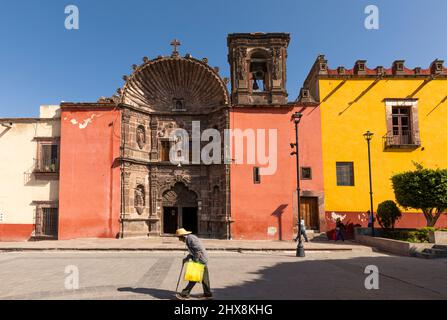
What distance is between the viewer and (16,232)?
18.6 metres

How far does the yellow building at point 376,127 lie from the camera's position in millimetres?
19078

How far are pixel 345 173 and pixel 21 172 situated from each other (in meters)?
20.2

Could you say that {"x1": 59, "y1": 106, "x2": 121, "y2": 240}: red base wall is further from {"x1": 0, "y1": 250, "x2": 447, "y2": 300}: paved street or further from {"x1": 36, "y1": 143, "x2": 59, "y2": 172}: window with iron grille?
{"x1": 0, "y1": 250, "x2": 447, "y2": 300}: paved street

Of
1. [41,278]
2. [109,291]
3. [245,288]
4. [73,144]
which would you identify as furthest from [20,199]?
[245,288]

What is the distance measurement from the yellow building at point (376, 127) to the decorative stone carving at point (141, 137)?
429 inches

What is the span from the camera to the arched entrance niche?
66.5ft

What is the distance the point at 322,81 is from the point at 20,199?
20.3 m

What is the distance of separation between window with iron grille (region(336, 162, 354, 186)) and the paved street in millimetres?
7223

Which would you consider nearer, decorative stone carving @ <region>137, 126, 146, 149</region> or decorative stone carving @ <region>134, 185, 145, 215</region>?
decorative stone carving @ <region>134, 185, 145, 215</region>

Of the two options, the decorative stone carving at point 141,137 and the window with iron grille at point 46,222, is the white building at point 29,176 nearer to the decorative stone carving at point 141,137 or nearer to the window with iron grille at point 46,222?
the window with iron grille at point 46,222

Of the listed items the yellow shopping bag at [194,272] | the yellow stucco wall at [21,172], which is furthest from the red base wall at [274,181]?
the yellow shopping bag at [194,272]

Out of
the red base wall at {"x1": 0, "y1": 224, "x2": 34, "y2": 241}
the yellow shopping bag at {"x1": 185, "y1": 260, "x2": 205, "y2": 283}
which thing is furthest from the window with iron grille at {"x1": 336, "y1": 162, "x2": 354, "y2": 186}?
the red base wall at {"x1": 0, "y1": 224, "x2": 34, "y2": 241}

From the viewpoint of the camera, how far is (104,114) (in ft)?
63.6

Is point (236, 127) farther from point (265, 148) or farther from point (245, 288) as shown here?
point (245, 288)
